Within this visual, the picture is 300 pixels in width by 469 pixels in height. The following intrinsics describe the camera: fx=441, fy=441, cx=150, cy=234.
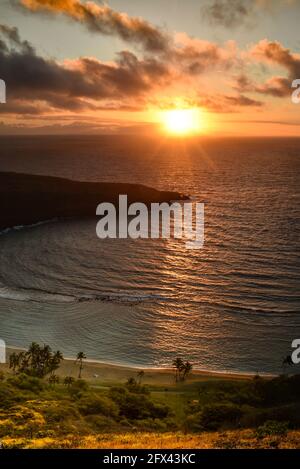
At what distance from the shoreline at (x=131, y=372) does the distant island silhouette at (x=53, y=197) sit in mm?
78798

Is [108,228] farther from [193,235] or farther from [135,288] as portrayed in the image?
[135,288]

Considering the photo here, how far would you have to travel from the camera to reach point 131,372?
57.9m

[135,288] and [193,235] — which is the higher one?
[193,235]

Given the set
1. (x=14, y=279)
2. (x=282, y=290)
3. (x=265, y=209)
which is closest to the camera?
(x=282, y=290)

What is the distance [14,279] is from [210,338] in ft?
141

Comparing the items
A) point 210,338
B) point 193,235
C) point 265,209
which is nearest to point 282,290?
point 210,338

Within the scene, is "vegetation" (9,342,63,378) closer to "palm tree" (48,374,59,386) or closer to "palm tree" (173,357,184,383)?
"palm tree" (48,374,59,386)

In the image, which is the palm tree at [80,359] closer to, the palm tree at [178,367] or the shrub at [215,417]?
the palm tree at [178,367]

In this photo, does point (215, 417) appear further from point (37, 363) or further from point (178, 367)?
point (37, 363)

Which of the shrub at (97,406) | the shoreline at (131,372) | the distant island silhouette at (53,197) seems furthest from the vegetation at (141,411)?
the distant island silhouette at (53,197)

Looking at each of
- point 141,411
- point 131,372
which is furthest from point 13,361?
point 141,411

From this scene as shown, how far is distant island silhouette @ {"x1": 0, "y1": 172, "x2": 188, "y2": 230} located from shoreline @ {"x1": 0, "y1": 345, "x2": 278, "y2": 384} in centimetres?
7880

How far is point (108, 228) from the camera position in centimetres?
12712

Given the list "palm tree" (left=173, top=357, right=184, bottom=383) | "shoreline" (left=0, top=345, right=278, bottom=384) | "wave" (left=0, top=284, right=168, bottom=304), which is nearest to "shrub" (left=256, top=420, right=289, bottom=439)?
"shoreline" (left=0, top=345, right=278, bottom=384)
